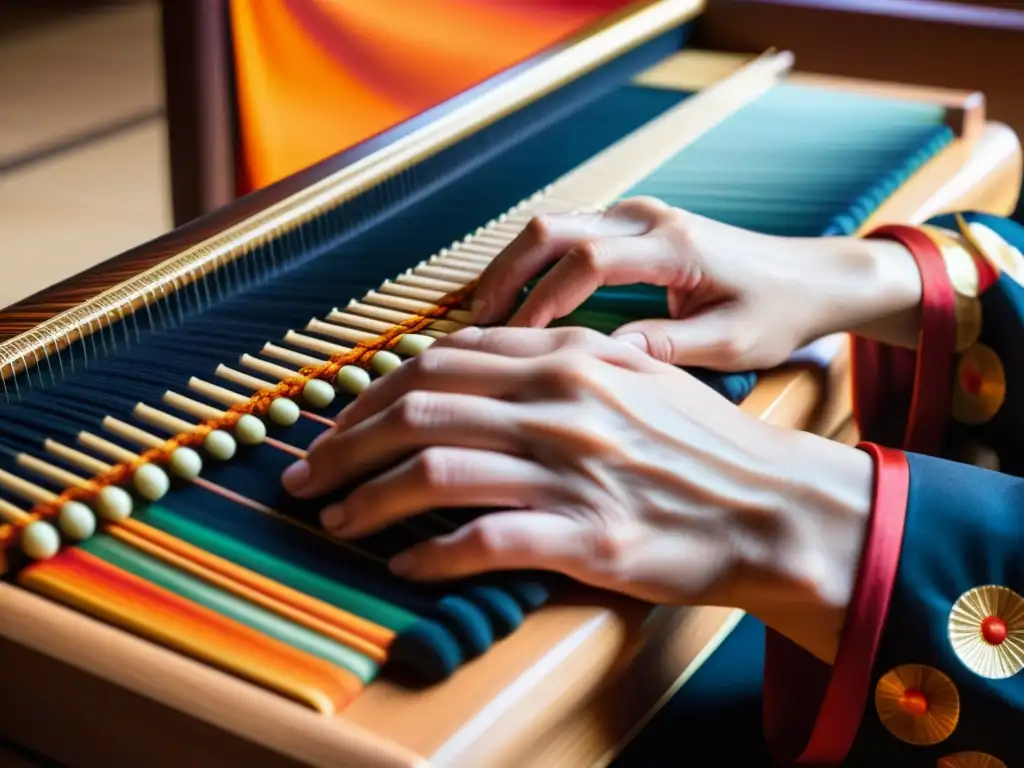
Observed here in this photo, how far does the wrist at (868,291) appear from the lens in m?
0.88

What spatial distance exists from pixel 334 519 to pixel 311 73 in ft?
3.47

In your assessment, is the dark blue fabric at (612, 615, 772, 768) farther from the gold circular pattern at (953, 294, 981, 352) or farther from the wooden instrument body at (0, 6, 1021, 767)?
the gold circular pattern at (953, 294, 981, 352)

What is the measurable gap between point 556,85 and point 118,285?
564 mm

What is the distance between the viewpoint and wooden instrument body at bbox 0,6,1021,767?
50cm

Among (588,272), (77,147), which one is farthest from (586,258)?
(77,147)

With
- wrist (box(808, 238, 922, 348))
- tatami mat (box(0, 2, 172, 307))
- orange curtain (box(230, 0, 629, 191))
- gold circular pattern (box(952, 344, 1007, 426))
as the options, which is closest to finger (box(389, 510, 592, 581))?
wrist (box(808, 238, 922, 348))

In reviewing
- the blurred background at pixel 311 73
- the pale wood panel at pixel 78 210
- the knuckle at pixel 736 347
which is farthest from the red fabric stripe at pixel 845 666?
the pale wood panel at pixel 78 210

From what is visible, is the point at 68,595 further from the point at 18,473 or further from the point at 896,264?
the point at 896,264

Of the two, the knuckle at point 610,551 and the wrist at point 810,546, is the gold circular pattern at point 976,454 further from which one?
the knuckle at point 610,551

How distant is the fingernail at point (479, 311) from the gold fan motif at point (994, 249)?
400 mm

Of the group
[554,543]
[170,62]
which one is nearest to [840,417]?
[554,543]

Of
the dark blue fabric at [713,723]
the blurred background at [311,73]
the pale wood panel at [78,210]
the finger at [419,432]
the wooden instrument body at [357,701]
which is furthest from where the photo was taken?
the pale wood panel at [78,210]

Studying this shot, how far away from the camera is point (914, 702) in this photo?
0.65 m

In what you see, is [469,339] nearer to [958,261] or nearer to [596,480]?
[596,480]
